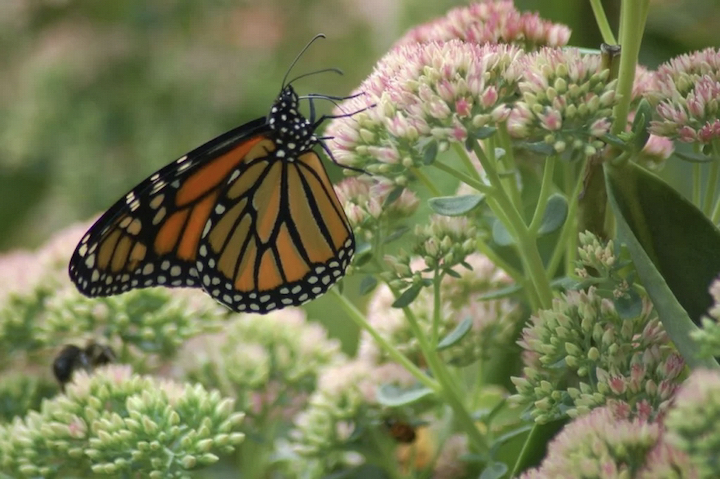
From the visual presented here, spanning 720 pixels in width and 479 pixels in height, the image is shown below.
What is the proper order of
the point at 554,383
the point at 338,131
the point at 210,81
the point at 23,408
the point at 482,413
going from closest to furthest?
the point at 554,383, the point at 338,131, the point at 482,413, the point at 23,408, the point at 210,81

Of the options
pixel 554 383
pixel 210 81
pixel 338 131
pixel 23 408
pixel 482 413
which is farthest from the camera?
pixel 210 81

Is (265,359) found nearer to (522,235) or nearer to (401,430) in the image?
(401,430)

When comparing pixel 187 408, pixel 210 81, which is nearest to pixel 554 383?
pixel 187 408

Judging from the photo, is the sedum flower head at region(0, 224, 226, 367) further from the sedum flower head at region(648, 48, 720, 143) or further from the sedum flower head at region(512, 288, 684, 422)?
the sedum flower head at region(648, 48, 720, 143)

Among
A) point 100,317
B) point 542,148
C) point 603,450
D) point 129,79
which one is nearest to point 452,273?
point 542,148

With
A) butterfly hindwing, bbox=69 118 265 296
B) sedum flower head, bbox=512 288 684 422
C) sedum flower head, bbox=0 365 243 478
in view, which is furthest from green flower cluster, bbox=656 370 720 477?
butterfly hindwing, bbox=69 118 265 296

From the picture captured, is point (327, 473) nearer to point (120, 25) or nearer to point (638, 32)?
point (638, 32)
